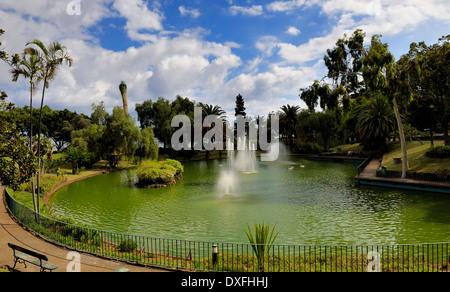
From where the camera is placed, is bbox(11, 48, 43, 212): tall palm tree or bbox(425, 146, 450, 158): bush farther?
bbox(425, 146, 450, 158): bush

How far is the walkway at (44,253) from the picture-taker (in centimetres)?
1002

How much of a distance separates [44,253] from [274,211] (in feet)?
45.0

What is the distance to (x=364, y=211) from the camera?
19875 millimetres

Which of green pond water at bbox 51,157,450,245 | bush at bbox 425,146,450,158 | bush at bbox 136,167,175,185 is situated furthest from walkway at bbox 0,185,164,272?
bush at bbox 425,146,450,158

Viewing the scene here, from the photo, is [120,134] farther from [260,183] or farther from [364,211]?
[364,211]

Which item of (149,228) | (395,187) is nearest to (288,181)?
(395,187)

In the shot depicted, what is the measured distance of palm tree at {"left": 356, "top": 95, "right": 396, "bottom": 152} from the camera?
157 ft

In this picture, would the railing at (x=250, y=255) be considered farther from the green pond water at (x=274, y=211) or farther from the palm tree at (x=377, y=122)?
the palm tree at (x=377, y=122)

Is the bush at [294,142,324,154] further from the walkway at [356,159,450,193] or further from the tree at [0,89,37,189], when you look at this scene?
the tree at [0,89,37,189]

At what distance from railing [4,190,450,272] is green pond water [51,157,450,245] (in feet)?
5.83

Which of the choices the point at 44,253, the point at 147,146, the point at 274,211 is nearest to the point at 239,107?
the point at 147,146

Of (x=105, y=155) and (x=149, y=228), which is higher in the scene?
(x=105, y=155)
